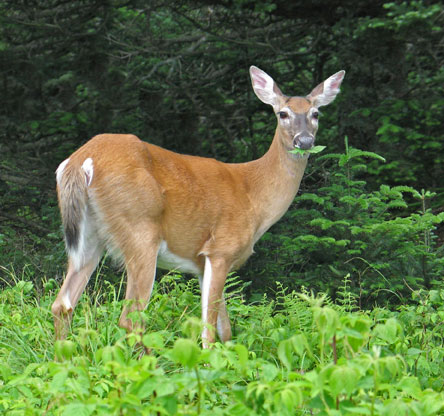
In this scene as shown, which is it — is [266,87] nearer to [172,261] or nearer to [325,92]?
[325,92]

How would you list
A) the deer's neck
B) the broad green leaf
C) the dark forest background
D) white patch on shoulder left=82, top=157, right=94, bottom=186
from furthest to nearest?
the dark forest background < the deer's neck < white patch on shoulder left=82, top=157, right=94, bottom=186 < the broad green leaf

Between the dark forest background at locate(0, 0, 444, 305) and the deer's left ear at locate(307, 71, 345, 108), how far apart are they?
73 centimetres

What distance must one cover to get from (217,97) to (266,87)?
2.83 meters

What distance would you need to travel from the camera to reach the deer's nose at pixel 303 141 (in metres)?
4.92

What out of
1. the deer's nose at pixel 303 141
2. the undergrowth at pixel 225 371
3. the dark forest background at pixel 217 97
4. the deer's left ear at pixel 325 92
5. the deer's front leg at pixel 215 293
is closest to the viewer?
the undergrowth at pixel 225 371

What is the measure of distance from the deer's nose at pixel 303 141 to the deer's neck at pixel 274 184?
0.28 meters

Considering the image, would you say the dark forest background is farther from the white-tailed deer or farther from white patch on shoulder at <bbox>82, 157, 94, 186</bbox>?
white patch on shoulder at <bbox>82, 157, 94, 186</bbox>

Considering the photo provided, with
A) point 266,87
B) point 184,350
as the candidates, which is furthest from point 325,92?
point 184,350

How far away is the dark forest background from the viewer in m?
6.48

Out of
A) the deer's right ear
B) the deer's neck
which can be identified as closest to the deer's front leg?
the deer's neck

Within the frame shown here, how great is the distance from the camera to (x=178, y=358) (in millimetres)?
2238

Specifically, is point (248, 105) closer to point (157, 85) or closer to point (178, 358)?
point (157, 85)

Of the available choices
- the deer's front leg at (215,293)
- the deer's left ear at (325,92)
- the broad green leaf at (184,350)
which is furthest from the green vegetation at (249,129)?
the broad green leaf at (184,350)

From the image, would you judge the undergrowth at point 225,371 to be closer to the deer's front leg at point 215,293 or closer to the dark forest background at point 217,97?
the deer's front leg at point 215,293
